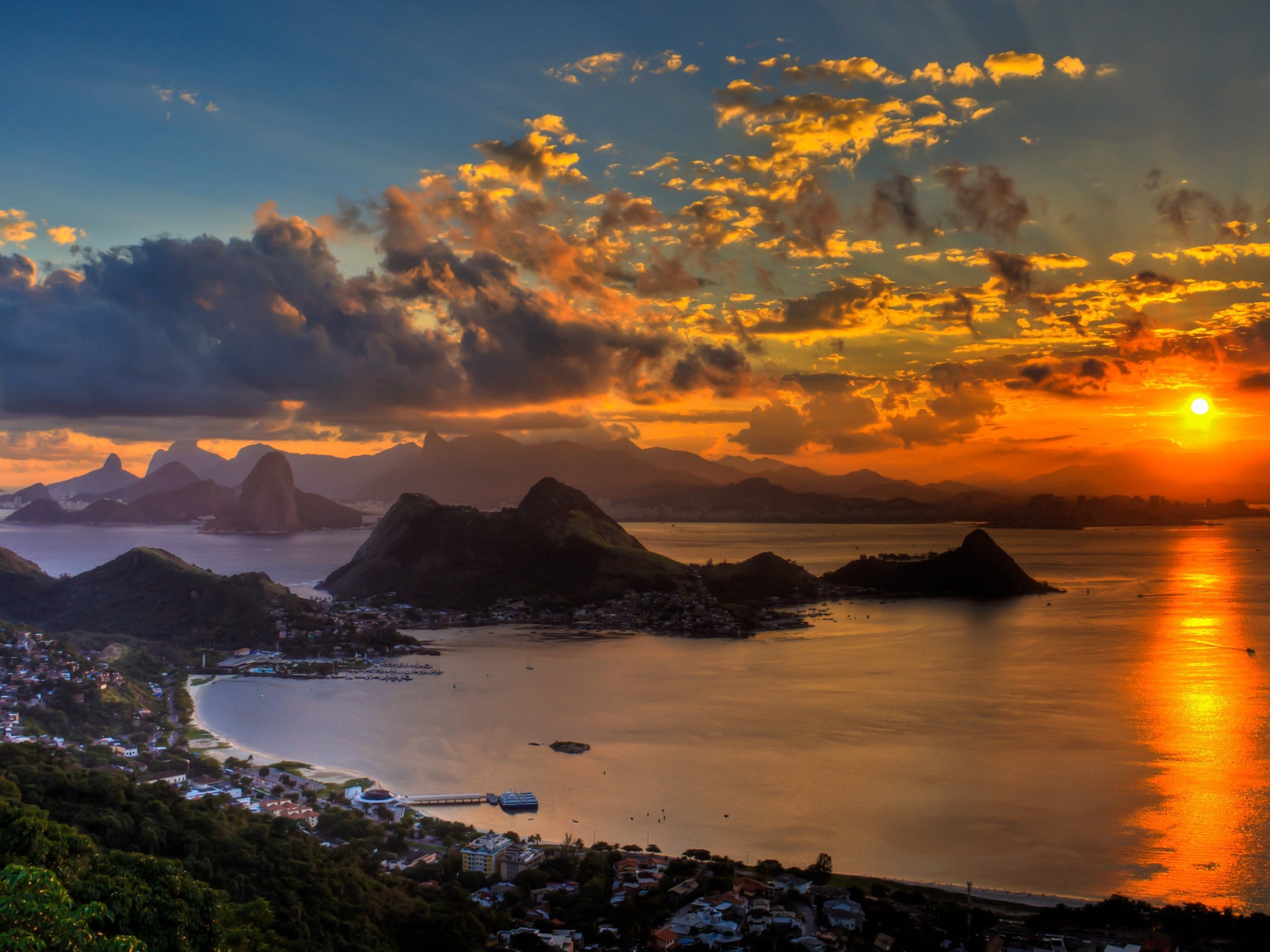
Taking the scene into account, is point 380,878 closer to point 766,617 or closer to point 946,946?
point 946,946

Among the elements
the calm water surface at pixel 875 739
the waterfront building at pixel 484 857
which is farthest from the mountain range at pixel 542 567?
the waterfront building at pixel 484 857

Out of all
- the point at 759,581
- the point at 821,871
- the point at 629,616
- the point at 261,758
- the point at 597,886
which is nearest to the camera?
the point at 597,886

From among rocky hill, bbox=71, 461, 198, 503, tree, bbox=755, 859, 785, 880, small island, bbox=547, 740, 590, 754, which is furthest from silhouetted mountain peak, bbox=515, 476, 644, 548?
rocky hill, bbox=71, 461, 198, 503

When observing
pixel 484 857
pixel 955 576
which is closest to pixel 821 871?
pixel 484 857

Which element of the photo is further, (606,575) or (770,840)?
(606,575)

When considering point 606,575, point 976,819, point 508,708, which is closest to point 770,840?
point 976,819

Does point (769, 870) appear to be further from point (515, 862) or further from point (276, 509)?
point (276, 509)
